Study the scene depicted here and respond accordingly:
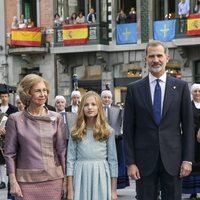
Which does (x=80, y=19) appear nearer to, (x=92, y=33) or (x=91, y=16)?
(x=91, y=16)

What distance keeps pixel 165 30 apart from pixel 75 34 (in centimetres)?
402

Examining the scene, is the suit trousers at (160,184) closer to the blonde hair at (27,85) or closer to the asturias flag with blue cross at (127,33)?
the blonde hair at (27,85)

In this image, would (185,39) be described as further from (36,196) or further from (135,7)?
(36,196)

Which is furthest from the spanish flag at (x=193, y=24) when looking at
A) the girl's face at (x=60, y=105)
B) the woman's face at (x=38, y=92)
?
the woman's face at (x=38, y=92)

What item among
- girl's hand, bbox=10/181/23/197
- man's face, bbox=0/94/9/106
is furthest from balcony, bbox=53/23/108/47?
girl's hand, bbox=10/181/23/197

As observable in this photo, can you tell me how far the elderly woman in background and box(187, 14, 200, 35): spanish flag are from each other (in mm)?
18695

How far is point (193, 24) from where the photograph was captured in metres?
23.6

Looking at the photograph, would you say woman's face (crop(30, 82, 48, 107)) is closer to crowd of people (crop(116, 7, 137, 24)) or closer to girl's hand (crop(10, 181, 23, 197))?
girl's hand (crop(10, 181, 23, 197))

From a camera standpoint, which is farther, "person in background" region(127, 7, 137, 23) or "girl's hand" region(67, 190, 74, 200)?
"person in background" region(127, 7, 137, 23)

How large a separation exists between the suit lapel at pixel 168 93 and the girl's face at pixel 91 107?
0.76 metres

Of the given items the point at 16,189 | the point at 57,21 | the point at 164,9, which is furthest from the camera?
Result: the point at 57,21

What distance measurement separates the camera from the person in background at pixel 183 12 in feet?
78.5

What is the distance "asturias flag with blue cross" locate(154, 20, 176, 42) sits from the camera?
24.8 meters

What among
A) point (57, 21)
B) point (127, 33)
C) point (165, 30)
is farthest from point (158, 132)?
point (57, 21)
